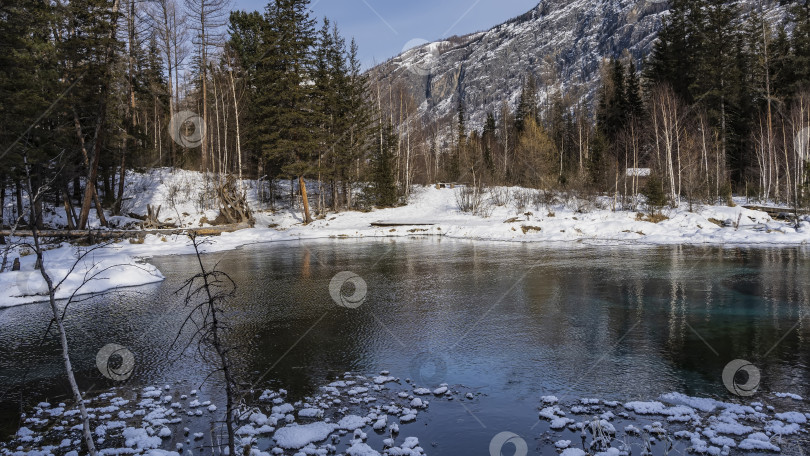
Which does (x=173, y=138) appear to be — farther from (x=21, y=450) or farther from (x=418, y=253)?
(x=21, y=450)

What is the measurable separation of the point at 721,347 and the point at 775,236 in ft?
64.4

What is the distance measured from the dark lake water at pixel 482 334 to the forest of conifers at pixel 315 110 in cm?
1506

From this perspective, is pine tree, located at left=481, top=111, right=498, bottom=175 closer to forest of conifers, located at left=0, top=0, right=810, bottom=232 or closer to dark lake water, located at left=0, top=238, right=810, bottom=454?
forest of conifers, located at left=0, top=0, right=810, bottom=232

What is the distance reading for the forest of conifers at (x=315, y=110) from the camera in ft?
79.4

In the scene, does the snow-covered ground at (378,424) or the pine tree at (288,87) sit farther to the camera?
the pine tree at (288,87)

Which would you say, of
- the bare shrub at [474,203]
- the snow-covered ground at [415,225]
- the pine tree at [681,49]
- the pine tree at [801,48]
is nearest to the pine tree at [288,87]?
the snow-covered ground at [415,225]

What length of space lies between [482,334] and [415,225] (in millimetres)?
24578

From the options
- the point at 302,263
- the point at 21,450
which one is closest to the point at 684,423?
the point at 21,450

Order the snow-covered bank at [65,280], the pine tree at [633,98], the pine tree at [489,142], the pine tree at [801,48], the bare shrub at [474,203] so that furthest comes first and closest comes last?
the pine tree at [489,142] → the pine tree at [633,98] → the bare shrub at [474,203] → the pine tree at [801,48] → the snow-covered bank at [65,280]

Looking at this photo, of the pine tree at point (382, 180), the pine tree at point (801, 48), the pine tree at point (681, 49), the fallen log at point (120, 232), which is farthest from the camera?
the pine tree at point (681, 49)

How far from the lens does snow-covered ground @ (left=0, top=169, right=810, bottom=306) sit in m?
16.3

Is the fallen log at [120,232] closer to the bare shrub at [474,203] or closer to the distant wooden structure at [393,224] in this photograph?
the distant wooden structure at [393,224]

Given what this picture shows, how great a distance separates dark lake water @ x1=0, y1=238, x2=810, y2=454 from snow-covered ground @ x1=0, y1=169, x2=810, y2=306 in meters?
3.67

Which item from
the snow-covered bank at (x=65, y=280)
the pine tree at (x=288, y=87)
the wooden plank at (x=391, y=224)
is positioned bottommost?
the snow-covered bank at (x=65, y=280)
